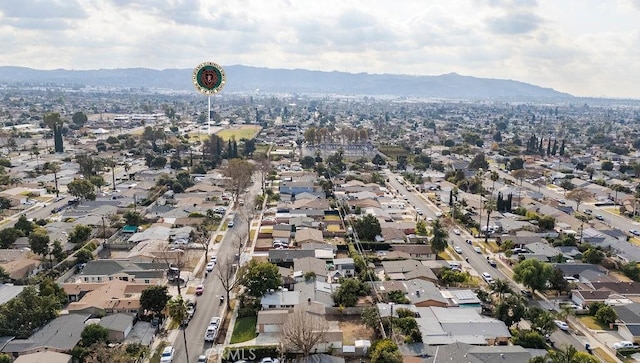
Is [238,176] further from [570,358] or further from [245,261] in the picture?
[570,358]

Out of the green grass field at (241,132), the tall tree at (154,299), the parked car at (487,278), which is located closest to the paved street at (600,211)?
the parked car at (487,278)

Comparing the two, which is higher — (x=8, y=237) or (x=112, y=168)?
(x=112, y=168)

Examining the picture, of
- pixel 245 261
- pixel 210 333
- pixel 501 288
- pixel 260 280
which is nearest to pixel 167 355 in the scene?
pixel 210 333

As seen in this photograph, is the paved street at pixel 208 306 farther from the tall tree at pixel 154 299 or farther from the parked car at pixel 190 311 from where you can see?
the tall tree at pixel 154 299

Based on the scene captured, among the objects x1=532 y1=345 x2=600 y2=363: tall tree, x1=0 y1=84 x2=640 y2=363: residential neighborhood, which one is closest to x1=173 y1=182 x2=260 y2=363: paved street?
x1=0 y1=84 x2=640 y2=363: residential neighborhood

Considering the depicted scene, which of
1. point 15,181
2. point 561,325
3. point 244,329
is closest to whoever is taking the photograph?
point 244,329

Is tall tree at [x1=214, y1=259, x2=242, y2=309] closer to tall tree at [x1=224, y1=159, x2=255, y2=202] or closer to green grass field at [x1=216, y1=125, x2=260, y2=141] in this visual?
tall tree at [x1=224, y1=159, x2=255, y2=202]
